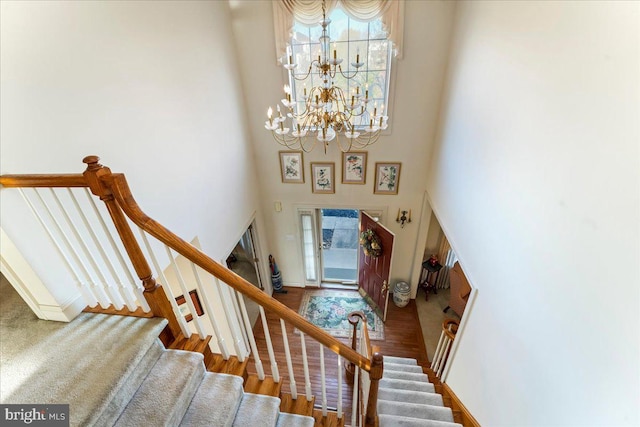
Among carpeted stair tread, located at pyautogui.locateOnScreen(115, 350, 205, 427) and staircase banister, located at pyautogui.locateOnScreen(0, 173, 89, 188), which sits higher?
staircase banister, located at pyautogui.locateOnScreen(0, 173, 89, 188)

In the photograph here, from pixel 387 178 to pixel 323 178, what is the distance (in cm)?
102

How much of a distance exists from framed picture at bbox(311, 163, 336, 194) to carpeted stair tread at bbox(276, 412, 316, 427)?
10.8 feet

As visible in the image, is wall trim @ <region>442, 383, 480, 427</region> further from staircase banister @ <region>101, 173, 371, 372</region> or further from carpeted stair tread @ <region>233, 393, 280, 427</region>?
carpeted stair tread @ <region>233, 393, 280, 427</region>

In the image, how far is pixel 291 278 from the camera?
18.3ft

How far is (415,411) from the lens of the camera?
2.74m

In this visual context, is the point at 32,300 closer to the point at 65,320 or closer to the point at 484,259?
the point at 65,320

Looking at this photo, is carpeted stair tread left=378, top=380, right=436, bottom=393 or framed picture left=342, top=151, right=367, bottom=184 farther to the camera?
framed picture left=342, top=151, right=367, bottom=184

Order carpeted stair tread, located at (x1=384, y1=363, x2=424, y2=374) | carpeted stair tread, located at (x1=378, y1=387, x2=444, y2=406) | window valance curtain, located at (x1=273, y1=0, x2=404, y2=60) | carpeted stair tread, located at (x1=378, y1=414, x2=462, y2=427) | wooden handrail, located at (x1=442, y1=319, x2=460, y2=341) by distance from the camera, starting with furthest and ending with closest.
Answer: carpeted stair tread, located at (x1=384, y1=363, x2=424, y2=374) → window valance curtain, located at (x1=273, y1=0, x2=404, y2=60) → wooden handrail, located at (x1=442, y1=319, x2=460, y2=341) → carpeted stair tread, located at (x1=378, y1=387, x2=444, y2=406) → carpeted stair tread, located at (x1=378, y1=414, x2=462, y2=427)

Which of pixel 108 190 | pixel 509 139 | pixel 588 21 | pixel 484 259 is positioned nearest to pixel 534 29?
pixel 588 21

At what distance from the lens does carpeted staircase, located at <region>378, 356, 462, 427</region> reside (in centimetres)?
251

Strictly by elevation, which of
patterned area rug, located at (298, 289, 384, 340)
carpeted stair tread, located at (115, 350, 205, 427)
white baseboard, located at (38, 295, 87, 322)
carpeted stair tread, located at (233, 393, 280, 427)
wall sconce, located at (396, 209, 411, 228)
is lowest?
patterned area rug, located at (298, 289, 384, 340)

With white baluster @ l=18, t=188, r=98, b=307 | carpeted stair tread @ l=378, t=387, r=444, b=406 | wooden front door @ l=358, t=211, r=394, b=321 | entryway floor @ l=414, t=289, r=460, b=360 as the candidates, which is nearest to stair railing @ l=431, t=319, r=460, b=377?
carpeted stair tread @ l=378, t=387, r=444, b=406

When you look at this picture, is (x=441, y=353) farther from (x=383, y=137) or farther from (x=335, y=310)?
(x=383, y=137)

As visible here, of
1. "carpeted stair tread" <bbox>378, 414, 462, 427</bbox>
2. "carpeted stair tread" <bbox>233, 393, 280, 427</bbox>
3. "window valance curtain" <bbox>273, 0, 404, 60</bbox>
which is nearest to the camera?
"carpeted stair tread" <bbox>233, 393, 280, 427</bbox>
